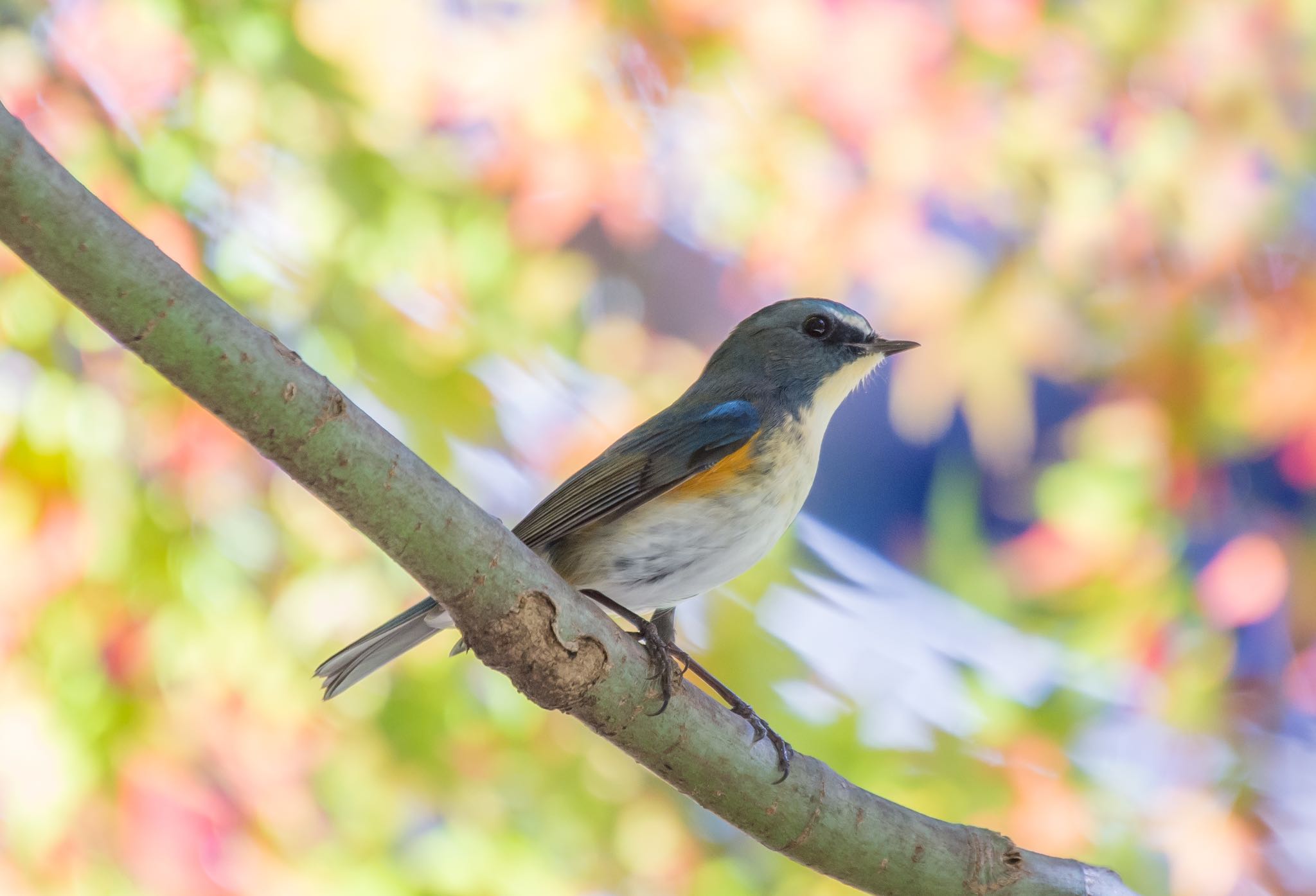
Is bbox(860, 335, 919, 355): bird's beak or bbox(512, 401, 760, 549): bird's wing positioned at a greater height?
bbox(860, 335, 919, 355): bird's beak

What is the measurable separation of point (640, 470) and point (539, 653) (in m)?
0.79

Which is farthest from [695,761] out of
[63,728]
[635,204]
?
[635,204]

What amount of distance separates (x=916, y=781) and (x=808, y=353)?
1.44 meters

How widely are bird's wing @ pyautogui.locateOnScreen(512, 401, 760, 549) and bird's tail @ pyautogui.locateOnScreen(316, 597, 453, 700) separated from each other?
0.32m

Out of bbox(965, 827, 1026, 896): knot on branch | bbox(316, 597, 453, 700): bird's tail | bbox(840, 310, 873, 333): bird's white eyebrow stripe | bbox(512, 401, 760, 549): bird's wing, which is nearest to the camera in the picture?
bbox(965, 827, 1026, 896): knot on branch

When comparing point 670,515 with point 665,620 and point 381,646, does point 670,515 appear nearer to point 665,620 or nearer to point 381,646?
point 665,620

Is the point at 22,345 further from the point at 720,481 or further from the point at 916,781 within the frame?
the point at 916,781

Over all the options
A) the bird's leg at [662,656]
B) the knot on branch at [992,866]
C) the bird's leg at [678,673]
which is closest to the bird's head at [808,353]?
the bird's leg at [678,673]

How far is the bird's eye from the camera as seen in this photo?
2.98 m

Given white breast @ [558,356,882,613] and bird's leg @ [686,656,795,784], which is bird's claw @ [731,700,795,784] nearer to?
bird's leg @ [686,656,795,784]

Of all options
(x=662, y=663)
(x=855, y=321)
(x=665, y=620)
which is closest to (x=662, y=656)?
(x=662, y=663)

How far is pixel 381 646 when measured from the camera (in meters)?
2.34

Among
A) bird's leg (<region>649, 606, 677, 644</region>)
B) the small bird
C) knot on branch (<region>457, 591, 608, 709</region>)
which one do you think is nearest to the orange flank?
the small bird

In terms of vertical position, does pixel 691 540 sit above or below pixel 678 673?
above
